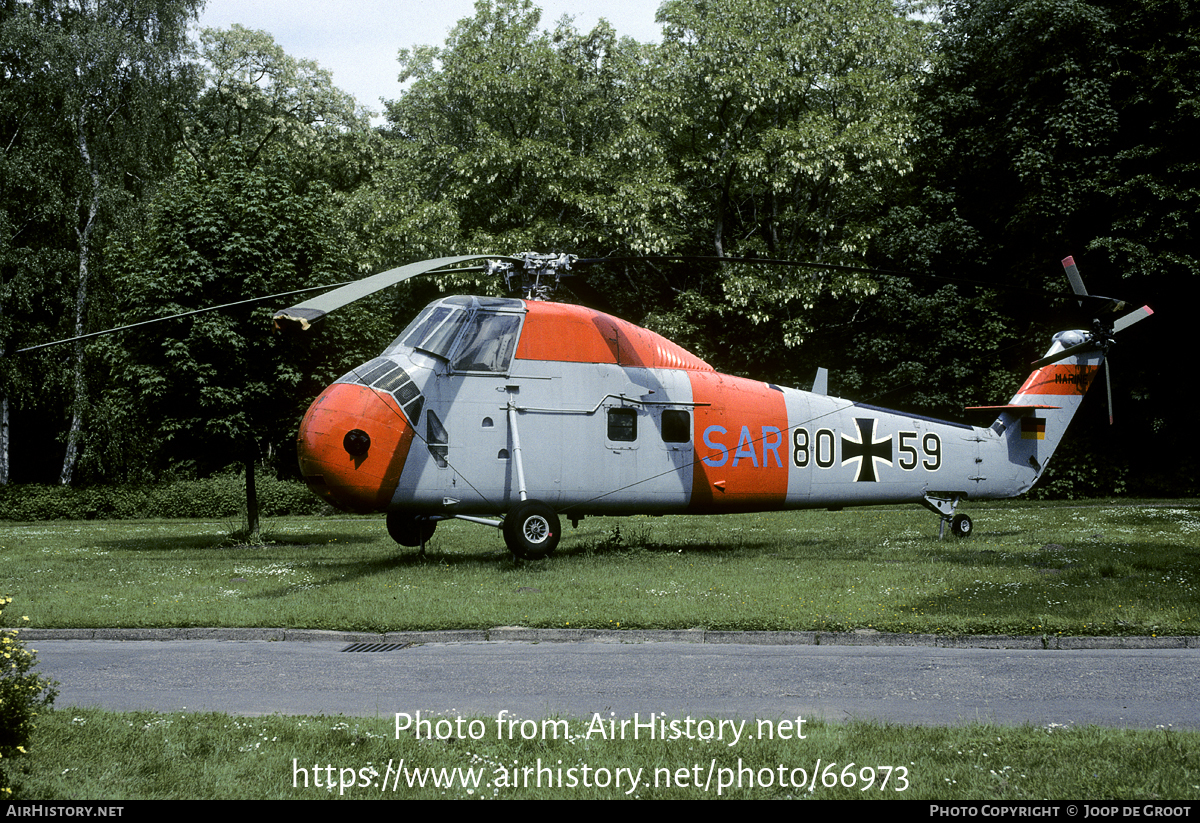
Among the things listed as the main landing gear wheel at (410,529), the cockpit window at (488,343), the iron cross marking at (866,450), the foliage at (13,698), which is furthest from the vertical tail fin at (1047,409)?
the foliage at (13,698)

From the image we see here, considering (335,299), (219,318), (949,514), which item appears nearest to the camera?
(335,299)

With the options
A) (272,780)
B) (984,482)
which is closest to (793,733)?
(272,780)

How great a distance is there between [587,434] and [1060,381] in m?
10.8

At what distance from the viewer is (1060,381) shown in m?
19.9

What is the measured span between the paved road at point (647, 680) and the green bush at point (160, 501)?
25.6 metres

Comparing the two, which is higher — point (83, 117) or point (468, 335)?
point (83, 117)

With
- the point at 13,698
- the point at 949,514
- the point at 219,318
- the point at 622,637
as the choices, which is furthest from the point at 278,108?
the point at 13,698

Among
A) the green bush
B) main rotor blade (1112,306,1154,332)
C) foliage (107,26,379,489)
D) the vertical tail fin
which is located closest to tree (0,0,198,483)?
the green bush

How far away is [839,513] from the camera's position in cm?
3030

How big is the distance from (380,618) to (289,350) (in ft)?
37.7

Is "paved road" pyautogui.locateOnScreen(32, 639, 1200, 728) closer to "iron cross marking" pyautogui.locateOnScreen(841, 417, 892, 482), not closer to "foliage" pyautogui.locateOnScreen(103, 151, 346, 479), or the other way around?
"iron cross marking" pyautogui.locateOnScreen(841, 417, 892, 482)

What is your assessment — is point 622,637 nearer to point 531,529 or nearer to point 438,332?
point 531,529

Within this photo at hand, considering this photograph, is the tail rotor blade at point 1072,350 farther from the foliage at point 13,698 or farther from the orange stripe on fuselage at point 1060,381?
the foliage at point 13,698

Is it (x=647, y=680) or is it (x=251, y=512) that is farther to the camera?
(x=251, y=512)
